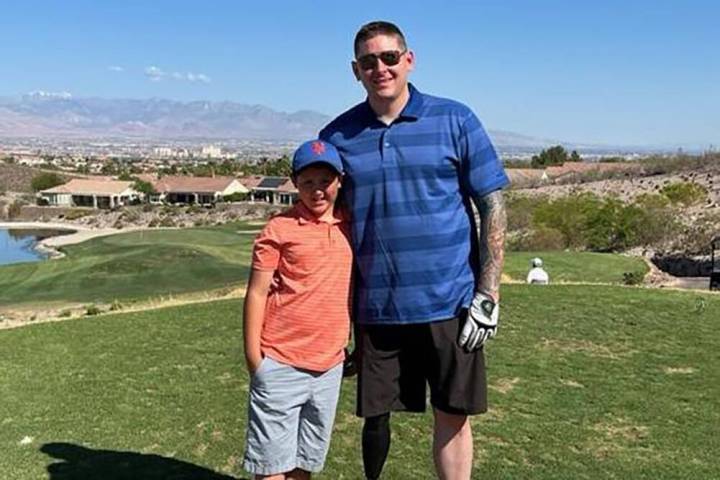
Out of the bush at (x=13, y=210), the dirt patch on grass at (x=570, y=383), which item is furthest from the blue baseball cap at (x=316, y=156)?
the bush at (x=13, y=210)

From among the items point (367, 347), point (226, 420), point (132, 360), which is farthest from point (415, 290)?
point (132, 360)

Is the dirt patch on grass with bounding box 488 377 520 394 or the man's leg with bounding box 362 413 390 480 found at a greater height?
the man's leg with bounding box 362 413 390 480

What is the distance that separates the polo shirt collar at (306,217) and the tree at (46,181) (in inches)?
4729

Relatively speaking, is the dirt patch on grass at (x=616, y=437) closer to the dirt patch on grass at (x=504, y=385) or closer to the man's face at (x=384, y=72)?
the dirt patch on grass at (x=504, y=385)

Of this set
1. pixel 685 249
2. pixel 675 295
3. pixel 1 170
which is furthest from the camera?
pixel 1 170

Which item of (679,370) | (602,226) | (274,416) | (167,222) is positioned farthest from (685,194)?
(167,222)

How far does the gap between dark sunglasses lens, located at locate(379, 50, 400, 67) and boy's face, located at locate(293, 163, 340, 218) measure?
0.50m

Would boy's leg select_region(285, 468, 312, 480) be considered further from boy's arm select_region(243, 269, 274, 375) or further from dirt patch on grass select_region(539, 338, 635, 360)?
dirt patch on grass select_region(539, 338, 635, 360)

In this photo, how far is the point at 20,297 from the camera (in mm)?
27375

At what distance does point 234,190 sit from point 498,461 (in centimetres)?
10006

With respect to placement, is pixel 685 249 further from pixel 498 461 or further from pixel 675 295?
pixel 498 461

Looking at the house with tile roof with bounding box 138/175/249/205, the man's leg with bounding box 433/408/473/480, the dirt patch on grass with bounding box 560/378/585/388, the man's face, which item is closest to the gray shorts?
the man's leg with bounding box 433/408/473/480

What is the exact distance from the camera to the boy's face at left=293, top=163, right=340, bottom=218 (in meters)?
3.38

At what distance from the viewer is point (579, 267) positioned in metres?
24.8
